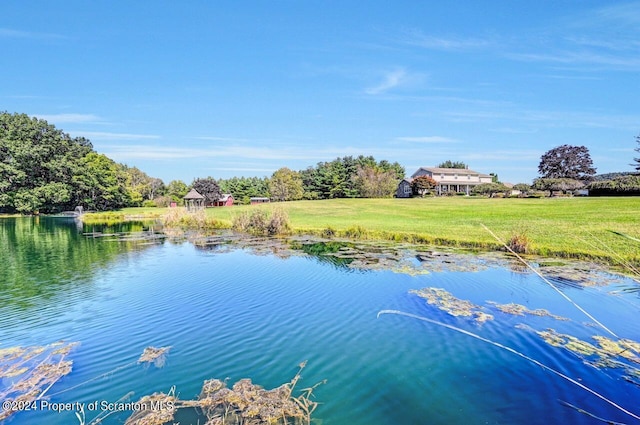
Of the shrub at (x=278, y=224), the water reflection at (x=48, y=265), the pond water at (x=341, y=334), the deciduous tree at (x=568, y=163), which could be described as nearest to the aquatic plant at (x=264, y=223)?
the shrub at (x=278, y=224)

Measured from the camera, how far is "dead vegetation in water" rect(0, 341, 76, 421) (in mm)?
5402

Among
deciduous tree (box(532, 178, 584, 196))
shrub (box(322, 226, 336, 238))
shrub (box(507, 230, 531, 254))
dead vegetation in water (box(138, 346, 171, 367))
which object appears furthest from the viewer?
deciduous tree (box(532, 178, 584, 196))

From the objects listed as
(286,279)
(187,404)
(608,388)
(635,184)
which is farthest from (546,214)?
(187,404)

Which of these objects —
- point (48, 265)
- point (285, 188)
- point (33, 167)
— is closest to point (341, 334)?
point (48, 265)

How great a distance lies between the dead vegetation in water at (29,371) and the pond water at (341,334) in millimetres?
175

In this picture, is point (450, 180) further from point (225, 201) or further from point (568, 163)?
point (225, 201)

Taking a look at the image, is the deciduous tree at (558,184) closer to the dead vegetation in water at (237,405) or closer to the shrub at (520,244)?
the shrub at (520,244)

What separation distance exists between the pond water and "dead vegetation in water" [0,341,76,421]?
6.9 inches

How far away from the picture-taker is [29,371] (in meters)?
6.24

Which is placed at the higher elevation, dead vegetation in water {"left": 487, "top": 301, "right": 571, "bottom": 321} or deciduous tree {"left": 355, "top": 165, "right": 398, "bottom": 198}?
deciduous tree {"left": 355, "top": 165, "right": 398, "bottom": 198}

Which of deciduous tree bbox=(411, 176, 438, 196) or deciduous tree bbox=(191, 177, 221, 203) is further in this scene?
deciduous tree bbox=(191, 177, 221, 203)

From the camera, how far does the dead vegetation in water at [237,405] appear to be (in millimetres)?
4859

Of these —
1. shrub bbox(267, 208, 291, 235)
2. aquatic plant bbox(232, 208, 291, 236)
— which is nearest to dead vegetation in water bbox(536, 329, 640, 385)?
shrub bbox(267, 208, 291, 235)

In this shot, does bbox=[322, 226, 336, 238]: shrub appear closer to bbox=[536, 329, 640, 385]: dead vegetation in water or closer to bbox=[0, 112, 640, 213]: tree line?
bbox=[536, 329, 640, 385]: dead vegetation in water
